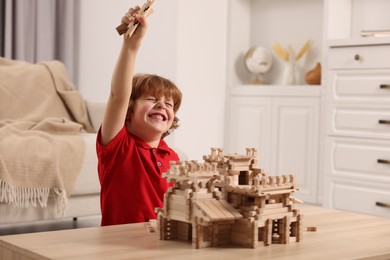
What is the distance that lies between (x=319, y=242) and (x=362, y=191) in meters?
2.22

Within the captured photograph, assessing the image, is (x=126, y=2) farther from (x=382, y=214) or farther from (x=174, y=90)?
(x=174, y=90)

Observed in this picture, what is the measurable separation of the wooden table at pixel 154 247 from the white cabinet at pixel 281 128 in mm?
2559

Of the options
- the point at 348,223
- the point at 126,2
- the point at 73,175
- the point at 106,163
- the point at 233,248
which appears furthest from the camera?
the point at 126,2

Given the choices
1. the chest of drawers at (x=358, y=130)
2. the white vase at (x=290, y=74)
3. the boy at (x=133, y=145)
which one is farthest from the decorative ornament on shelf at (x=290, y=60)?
the boy at (x=133, y=145)

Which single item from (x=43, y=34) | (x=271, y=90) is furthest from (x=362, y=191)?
(x=43, y=34)

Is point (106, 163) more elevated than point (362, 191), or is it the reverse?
point (106, 163)

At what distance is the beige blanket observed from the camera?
8.77 ft

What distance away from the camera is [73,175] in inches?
110

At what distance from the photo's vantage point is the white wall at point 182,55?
410 centimetres

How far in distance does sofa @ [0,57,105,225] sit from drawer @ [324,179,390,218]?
1.24 m

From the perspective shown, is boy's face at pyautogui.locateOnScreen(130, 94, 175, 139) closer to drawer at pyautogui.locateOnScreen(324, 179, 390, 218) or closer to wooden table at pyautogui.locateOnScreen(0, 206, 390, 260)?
wooden table at pyautogui.locateOnScreen(0, 206, 390, 260)

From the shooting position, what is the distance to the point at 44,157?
2.73m

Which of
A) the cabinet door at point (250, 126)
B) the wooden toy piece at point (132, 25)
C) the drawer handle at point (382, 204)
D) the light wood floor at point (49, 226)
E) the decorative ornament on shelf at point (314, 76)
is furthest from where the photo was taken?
the cabinet door at point (250, 126)

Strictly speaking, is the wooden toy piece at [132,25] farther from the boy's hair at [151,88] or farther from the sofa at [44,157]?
the sofa at [44,157]
